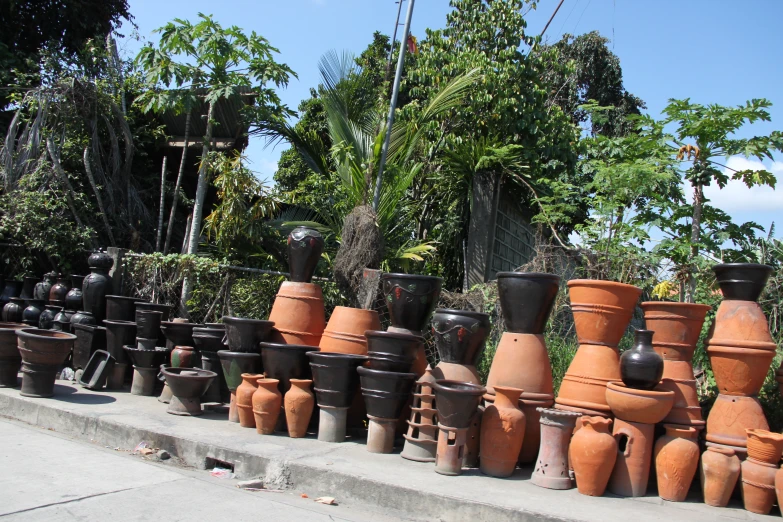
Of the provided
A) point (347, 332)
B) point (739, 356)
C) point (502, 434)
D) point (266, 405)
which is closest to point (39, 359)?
point (266, 405)

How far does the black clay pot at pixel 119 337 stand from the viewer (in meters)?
6.34

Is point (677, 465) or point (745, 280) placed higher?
point (745, 280)

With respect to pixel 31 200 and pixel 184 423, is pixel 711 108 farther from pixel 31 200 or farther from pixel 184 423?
pixel 31 200

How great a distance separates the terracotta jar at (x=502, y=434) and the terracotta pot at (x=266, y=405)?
1.74 m

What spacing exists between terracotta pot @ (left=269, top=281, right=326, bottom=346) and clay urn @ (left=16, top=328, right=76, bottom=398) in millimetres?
1993

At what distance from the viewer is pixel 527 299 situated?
179 inches

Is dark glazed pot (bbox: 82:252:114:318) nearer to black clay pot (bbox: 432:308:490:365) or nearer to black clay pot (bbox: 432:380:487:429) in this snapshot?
black clay pot (bbox: 432:308:490:365)

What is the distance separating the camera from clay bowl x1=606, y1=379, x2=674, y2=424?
3885 mm

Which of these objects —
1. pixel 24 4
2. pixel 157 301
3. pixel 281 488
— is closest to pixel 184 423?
pixel 281 488

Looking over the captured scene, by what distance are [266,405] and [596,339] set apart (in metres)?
2.60

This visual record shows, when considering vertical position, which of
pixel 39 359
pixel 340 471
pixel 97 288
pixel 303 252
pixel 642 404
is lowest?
pixel 340 471

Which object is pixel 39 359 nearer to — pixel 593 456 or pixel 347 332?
pixel 347 332

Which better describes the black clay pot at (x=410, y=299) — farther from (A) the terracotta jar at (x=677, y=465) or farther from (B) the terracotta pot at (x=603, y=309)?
(A) the terracotta jar at (x=677, y=465)

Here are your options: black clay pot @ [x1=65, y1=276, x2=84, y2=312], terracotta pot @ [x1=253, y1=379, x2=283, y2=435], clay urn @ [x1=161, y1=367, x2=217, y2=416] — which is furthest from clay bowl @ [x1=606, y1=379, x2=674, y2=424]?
black clay pot @ [x1=65, y1=276, x2=84, y2=312]
